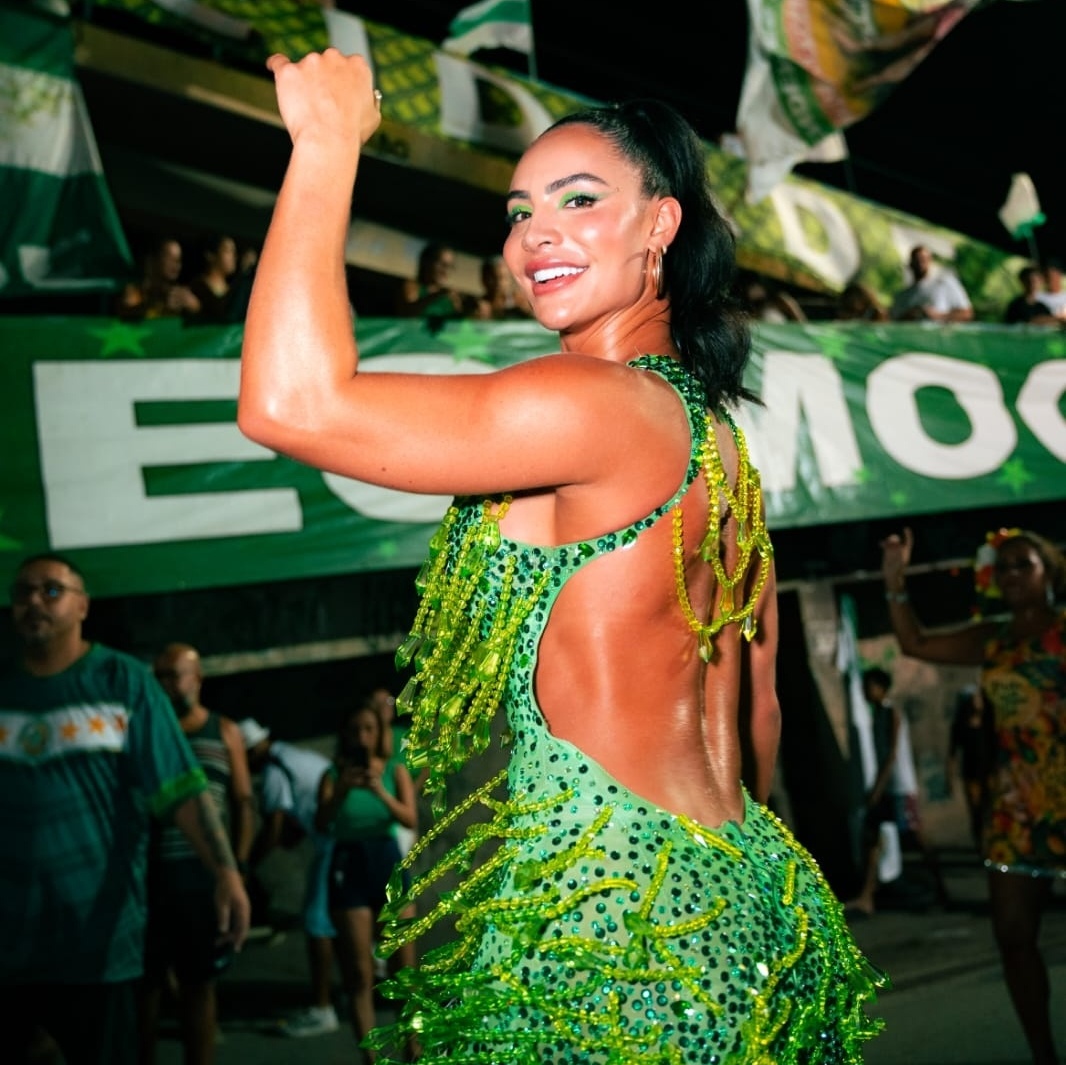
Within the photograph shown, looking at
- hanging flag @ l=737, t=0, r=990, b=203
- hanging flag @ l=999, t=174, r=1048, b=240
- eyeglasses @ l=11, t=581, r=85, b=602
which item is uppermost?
hanging flag @ l=737, t=0, r=990, b=203

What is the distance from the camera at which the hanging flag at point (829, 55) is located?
Answer: 8805mm

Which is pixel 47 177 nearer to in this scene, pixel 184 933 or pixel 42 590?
pixel 42 590

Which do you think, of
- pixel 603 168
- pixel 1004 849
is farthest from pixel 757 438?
pixel 603 168

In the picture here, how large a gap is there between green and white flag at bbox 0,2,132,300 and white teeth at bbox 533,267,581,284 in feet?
16.6

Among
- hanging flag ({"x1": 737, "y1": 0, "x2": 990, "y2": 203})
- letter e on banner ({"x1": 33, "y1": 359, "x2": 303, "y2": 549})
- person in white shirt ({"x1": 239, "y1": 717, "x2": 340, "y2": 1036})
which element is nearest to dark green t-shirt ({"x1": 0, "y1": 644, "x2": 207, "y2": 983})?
letter e on banner ({"x1": 33, "y1": 359, "x2": 303, "y2": 549})

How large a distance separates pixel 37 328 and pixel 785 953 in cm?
533

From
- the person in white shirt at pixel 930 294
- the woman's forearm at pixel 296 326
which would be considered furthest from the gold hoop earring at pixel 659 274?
the person in white shirt at pixel 930 294

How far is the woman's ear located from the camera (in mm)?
1959

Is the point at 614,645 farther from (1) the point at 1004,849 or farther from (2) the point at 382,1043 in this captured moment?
(1) the point at 1004,849

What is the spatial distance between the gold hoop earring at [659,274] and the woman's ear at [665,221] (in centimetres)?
1

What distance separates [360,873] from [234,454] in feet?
6.82

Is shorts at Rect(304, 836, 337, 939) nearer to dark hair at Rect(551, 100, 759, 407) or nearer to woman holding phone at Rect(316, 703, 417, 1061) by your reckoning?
woman holding phone at Rect(316, 703, 417, 1061)

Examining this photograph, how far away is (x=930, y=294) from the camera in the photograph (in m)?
11.2

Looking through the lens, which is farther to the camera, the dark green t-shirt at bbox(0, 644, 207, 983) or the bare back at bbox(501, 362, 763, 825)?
the dark green t-shirt at bbox(0, 644, 207, 983)
